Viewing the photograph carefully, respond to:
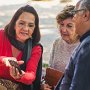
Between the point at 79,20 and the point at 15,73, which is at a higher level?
the point at 79,20

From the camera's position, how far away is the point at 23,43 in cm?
380

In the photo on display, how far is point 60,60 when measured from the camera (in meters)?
3.72

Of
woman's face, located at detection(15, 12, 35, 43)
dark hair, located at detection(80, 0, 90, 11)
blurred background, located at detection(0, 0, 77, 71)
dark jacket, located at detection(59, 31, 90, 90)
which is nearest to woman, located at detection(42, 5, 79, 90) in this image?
woman's face, located at detection(15, 12, 35, 43)

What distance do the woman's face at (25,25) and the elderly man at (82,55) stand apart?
56.4 inches

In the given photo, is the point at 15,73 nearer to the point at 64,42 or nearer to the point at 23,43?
the point at 23,43

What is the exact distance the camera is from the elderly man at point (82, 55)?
2.00 meters

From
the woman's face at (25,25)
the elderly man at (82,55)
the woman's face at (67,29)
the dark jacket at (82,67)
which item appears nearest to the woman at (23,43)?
the woman's face at (25,25)

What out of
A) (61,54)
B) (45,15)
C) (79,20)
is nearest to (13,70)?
(61,54)

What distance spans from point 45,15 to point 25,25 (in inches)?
256

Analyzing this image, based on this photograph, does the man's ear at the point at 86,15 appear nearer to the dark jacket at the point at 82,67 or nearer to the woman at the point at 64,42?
the dark jacket at the point at 82,67

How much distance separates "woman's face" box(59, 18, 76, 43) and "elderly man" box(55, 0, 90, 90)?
135 cm

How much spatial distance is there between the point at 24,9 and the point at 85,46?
1.80m

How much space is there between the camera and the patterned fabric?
3.71 meters

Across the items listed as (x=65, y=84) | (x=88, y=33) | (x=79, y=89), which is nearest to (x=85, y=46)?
(x=88, y=33)
